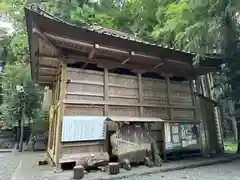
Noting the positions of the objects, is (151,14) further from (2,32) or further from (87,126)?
(2,32)

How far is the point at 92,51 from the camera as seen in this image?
6535 millimetres

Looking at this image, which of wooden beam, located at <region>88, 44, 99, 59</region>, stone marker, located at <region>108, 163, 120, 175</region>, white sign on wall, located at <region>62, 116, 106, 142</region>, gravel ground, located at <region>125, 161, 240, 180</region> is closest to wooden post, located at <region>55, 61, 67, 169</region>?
white sign on wall, located at <region>62, 116, 106, 142</region>

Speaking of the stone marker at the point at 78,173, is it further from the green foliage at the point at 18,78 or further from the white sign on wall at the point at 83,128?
the green foliage at the point at 18,78

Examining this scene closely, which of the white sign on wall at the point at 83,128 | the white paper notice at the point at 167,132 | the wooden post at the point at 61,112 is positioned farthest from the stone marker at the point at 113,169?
the white paper notice at the point at 167,132

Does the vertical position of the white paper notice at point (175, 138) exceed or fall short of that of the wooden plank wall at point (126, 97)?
it falls short

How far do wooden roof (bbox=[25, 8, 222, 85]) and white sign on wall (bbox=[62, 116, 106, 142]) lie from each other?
75.0 inches

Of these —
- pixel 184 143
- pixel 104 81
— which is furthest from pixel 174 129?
pixel 104 81

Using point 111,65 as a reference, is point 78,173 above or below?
below

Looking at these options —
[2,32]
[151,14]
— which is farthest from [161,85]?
[2,32]

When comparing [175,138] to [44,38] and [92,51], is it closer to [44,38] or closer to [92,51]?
[92,51]

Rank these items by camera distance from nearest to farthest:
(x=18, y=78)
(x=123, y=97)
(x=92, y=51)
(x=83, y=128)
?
1. (x=83, y=128)
2. (x=92, y=51)
3. (x=123, y=97)
4. (x=18, y=78)

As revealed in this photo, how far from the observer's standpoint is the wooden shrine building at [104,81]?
606 cm

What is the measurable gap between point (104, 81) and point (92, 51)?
1.18m

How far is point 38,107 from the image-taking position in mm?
17031
